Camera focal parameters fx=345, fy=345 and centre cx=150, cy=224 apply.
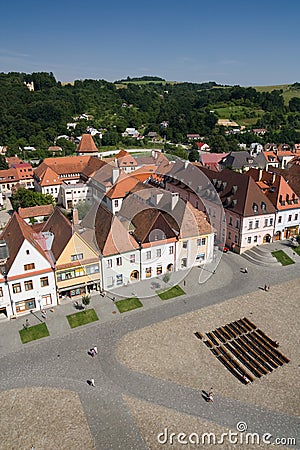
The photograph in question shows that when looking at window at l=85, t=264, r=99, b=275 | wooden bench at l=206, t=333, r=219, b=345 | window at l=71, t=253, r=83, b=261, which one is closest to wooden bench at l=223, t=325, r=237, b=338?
wooden bench at l=206, t=333, r=219, b=345

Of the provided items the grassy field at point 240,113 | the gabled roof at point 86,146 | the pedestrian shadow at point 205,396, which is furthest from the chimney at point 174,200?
the grassy field at point 240,113

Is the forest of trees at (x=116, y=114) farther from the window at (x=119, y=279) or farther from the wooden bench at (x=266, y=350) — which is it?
the wooden bench at (x=266, y=350)

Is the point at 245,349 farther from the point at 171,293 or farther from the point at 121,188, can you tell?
the point at 121,188

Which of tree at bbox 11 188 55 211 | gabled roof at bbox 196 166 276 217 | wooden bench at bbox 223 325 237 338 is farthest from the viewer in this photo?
tree at bbox 11 188 55 211

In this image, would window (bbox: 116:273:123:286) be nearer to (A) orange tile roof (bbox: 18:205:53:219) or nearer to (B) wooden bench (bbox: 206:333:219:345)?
(B) wooden bench (bbox: 206:333:219:345)

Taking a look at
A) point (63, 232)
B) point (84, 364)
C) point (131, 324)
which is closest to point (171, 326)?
point (131, 324)

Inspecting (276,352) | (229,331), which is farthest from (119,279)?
(276,352)
